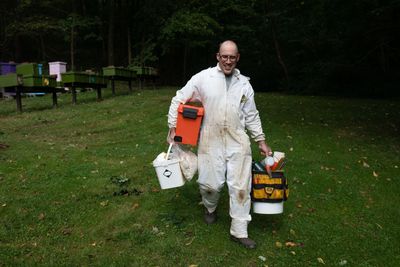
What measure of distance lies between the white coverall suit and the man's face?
0.34ft

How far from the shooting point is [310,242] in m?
5.14

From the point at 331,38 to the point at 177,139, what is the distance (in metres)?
17.0

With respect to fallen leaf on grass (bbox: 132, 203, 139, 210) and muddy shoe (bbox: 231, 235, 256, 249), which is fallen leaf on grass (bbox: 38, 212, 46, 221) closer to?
fallen leaf on grass (bbox: 132, 203, 139, 210)

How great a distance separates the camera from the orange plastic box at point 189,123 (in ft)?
15.8

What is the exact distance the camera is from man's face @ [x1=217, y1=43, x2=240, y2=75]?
469cm

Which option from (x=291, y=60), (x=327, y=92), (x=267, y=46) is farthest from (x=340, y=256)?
(x=267, y=46)

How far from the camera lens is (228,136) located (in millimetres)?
4801

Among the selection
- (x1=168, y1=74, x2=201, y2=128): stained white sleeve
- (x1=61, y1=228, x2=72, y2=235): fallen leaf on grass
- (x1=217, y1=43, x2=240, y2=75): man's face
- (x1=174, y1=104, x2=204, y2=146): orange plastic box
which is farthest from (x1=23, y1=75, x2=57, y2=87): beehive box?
(x1=217, y1=43, x2=240, y2=75): man's face

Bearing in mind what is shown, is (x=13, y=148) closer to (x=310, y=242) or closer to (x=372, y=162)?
(x=310, y=242)

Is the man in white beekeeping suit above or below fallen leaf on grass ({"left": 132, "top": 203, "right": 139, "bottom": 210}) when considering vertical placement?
above

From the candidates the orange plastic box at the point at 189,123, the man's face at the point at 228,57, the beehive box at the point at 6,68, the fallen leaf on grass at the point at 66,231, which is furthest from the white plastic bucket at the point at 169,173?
the beehive box at the point at 6,68

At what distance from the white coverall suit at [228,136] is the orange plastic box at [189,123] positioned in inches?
3.7

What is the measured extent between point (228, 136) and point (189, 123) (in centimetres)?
48

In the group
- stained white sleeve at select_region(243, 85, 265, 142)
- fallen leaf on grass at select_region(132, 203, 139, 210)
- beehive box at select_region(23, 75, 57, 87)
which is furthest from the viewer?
beehive box at select_region(23, 75, 57, 87)
